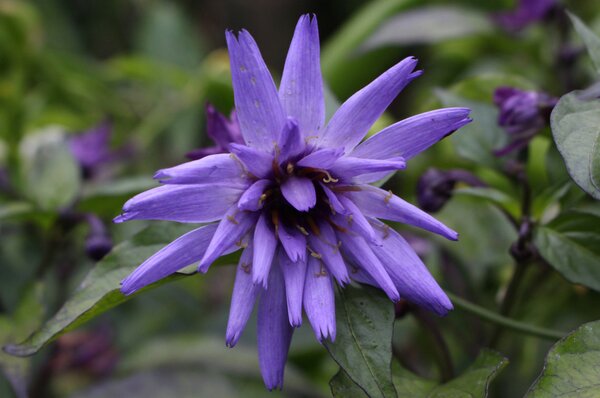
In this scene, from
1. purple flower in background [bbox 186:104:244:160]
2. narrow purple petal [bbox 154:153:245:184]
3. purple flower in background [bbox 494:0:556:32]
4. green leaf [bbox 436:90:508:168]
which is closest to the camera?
narrow purple petal [bbox 154:153:245:184]

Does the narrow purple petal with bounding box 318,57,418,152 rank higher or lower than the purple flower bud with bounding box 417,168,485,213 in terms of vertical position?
higher

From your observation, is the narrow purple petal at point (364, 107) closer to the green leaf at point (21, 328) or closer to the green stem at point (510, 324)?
the green stem at point (510, 324)

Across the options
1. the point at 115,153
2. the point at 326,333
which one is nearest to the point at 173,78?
the point at 115,153

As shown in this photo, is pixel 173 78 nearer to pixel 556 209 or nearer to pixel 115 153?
pixel 115 153

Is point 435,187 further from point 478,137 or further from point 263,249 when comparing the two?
point 263,249

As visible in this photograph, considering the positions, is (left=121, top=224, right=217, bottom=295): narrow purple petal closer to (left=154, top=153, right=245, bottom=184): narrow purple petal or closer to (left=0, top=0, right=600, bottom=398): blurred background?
(left=154, top=153, right=245, bottom=184): narrow purple petal

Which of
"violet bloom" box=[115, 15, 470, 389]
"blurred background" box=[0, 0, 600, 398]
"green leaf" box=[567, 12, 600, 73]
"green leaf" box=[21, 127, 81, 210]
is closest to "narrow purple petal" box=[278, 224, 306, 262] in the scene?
"violet bloom" box=[115, 15, 470, 389]

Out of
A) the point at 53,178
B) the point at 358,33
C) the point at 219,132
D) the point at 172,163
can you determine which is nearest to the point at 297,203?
the point at 219,132
